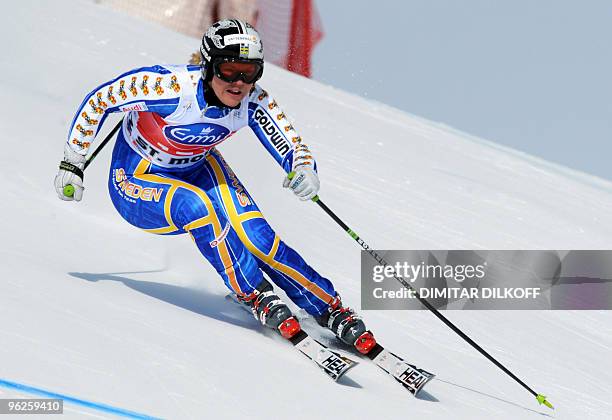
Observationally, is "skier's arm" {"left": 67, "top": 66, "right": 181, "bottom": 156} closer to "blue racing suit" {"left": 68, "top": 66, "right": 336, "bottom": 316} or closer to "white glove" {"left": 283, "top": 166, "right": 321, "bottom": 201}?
"blue racing suit" {"left": 68, "top": 66, "right": 336, "bottom": 316}

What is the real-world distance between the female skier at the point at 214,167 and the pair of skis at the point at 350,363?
0.22 ft

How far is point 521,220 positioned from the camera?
757 centimetres

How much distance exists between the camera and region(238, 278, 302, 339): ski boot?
3906mm

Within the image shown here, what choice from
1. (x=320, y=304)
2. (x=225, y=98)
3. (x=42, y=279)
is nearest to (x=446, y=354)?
(x=320, y=304)

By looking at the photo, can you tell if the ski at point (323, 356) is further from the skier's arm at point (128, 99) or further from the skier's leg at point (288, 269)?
the skier's arm at point (128, 99)

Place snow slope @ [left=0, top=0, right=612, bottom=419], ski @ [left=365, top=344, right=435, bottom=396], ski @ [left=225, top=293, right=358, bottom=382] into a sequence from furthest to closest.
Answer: ski @ [left=365, top=344, right=435, bottom=396]
ski @ [left=225, top=293, right=358, bottom=382]
snow slope @ [left=0, top=0, right=612, bottom=419]

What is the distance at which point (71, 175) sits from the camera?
157 inches

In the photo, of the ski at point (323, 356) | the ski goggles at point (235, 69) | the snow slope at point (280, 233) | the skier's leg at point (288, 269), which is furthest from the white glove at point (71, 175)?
the ski at point (323, 356)

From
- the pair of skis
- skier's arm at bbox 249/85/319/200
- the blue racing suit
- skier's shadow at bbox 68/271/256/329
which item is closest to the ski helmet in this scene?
the blue racing suit

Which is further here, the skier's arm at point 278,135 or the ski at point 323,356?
the skier's arm at point 278,135

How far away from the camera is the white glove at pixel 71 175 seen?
397cm

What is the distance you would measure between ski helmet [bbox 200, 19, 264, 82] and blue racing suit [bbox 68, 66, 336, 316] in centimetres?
16

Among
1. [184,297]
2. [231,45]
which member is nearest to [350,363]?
[184,297]

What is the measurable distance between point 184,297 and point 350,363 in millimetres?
1142
